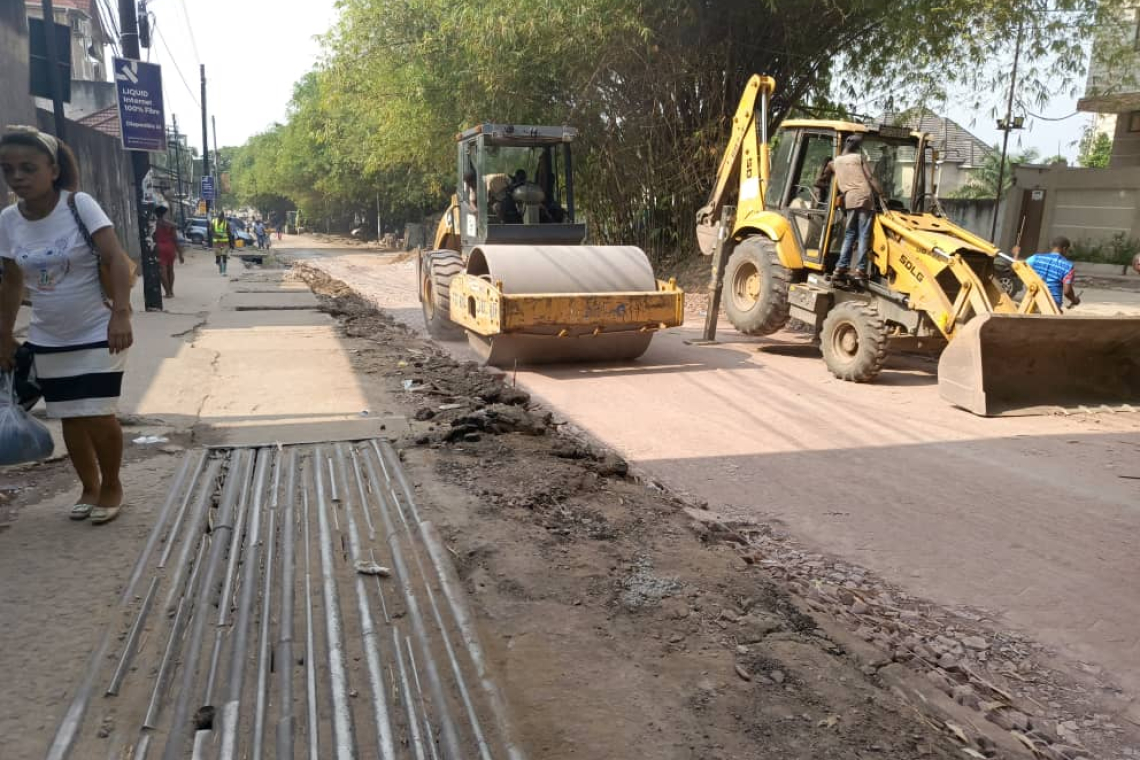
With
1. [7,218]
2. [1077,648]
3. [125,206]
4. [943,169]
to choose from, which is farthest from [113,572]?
[943,169]

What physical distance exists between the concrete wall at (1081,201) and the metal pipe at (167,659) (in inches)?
990

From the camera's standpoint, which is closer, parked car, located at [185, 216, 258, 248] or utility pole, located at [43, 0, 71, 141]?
utility pole, located at [43, 0, 71, 141]

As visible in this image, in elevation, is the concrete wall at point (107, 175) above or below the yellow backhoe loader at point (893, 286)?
above

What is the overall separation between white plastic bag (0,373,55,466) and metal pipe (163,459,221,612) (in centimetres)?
78

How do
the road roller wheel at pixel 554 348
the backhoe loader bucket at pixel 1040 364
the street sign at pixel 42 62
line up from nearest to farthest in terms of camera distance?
the backhoe loader bucket at pixel 1040 364
the road roller wheel at pixel 554 348
the street sign at pixel 42 62

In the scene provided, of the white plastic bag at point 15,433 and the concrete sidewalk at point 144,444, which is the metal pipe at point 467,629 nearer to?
the concrete sidewalk at point 144,444

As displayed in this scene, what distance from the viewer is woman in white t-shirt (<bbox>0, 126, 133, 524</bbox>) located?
369 cm

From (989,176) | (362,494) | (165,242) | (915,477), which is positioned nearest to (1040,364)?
(915,477)

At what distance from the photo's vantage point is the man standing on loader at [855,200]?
8203 millimetres

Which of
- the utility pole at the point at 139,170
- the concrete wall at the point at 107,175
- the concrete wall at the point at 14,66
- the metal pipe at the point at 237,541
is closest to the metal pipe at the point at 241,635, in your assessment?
the metal pipe at the point at 237,541

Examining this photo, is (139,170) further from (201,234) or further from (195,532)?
(201,234)

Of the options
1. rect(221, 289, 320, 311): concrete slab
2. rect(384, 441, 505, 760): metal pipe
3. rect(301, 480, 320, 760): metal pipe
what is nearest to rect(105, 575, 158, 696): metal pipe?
rect(301, 480, 320, 760): metal pipe

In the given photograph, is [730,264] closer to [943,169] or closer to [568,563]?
[568,563]

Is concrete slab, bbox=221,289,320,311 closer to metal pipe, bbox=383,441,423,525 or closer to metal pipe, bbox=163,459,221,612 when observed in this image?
metal pipe, bbox=383,441,423,525
